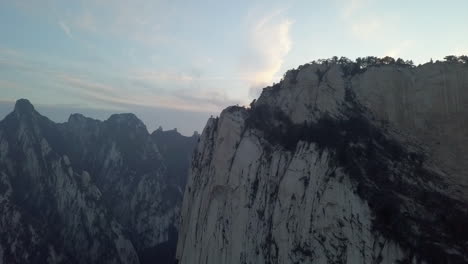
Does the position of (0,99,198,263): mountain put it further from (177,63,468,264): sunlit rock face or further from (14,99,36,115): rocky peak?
(177,63,468,264): sunlit rock face

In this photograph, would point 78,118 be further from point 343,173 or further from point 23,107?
point 343,173

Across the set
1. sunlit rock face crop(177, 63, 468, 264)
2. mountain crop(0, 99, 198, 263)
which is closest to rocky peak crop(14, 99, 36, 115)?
mountain crop(0, 99, 198, 263)

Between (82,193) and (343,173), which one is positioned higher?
(343,173)

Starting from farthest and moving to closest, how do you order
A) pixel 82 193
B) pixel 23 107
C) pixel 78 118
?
pixel 78 118 < pixel 23 107 < pixel 82 193

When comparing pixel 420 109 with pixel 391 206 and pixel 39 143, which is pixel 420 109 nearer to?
pixel 391 206

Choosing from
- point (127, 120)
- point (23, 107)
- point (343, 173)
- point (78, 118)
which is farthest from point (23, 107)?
point (343, 173)
